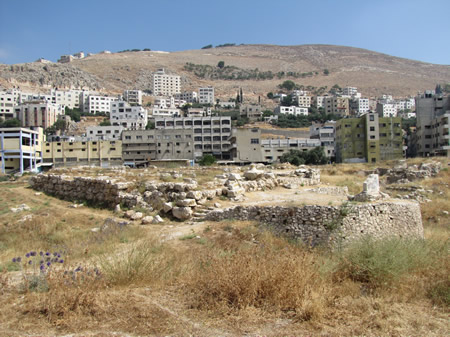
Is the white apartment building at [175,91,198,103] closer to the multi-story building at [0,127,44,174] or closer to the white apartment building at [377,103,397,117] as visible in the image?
the white apartment building at [377,103,397,117]

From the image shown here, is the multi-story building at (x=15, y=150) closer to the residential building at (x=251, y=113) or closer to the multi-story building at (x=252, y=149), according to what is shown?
the multi-story building at (x=252, y=149)

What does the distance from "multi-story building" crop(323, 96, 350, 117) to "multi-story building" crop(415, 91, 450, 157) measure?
2650 inches

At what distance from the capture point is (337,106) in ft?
459

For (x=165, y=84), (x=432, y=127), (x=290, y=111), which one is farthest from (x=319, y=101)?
(x=432, y=127)

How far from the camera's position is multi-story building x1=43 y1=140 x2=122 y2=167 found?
216ft

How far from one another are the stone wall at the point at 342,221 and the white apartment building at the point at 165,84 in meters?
187

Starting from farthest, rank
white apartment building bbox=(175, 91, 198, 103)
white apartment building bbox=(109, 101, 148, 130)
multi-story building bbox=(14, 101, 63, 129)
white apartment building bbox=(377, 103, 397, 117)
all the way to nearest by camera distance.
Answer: white apartment building bbox=(175, 91, 198, 103)
white apartment building bbox=(377, 103, 397, 117)
multi-story building bbox=(14, 101, 63, 129)
white apartment building bbox=(109, 101, 148, 130)

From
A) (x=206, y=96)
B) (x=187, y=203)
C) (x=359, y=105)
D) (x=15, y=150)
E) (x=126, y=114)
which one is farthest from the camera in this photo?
(x=206, y=96)

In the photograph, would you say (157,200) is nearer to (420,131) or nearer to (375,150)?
(375,150)

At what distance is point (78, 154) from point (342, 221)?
6638 centimetres

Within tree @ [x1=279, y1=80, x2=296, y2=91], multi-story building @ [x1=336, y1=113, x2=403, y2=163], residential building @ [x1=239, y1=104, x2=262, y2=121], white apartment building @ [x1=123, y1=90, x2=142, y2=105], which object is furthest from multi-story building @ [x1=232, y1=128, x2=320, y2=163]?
tree @ [x1=279, y1=80, x2=296, y2=91]

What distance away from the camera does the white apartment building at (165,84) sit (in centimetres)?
19150

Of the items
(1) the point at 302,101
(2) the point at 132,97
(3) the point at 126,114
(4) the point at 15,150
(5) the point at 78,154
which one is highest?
(2) the point at 132,97

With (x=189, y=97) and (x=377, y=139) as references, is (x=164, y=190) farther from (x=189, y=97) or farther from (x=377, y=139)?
(x=189, y=97)
